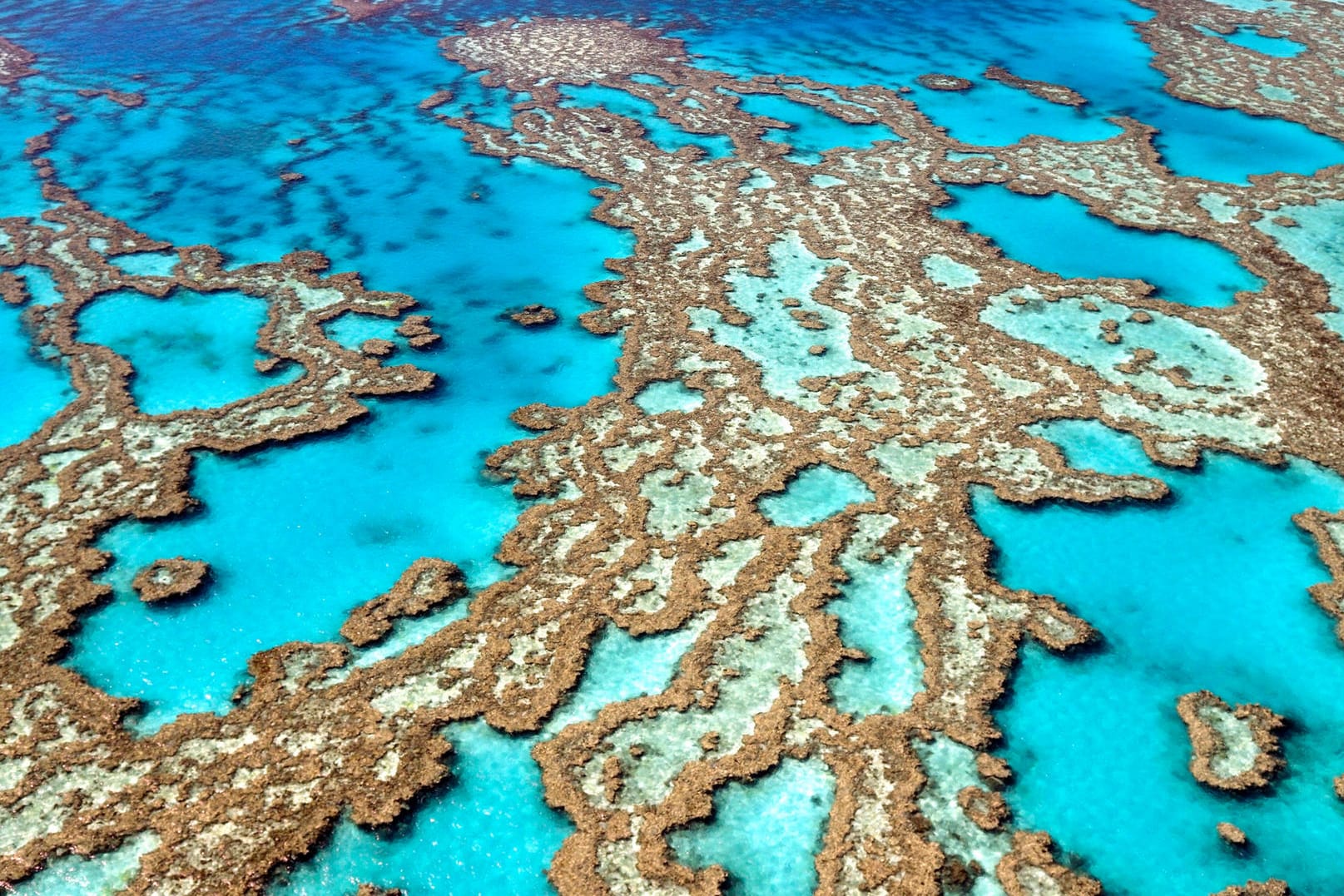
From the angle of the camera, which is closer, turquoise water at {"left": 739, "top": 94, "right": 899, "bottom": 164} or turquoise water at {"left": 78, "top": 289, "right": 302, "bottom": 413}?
turquoise water at {"left": 78, "top": 289, "right": 302, "bottom": 413}

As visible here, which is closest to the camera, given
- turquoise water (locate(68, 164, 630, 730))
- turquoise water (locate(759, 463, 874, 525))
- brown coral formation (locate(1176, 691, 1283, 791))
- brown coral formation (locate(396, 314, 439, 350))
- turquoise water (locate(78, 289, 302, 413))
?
brown coral formation (locate(1176, 691, 1283, 791))

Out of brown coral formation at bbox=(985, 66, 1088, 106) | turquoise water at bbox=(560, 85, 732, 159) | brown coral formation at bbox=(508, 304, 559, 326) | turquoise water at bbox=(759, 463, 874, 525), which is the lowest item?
brown coral formation at bbox=(508, 304, 559, 326)

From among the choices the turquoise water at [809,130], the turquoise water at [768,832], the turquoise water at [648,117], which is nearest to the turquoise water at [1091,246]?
the turquoise water at [809,130]

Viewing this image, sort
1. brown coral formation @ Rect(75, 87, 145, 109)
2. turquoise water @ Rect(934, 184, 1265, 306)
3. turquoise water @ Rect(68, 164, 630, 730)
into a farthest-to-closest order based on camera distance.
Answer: brown coral formation @ Rect(75, 87, 145, 109) < turquoise water @ Rect(934, 184, 1265, 306) < turquoise water @ Rect(68, 164, 630, 730)

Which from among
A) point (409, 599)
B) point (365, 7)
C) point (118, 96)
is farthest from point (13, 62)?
point (409, 599)

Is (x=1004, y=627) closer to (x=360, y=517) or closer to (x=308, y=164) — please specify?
(x=360, y=517)

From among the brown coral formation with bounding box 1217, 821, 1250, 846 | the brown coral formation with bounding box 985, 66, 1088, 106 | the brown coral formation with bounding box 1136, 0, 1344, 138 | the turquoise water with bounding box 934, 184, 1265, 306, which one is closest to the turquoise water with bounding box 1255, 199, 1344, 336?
the turquoise water with bounding box 934, 184, 1265, 306

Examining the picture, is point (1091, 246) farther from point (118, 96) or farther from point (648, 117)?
point (118, 96)

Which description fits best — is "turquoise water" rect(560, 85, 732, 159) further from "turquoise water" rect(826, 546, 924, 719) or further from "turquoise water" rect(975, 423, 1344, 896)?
"turquoise water" rect(826, 546, 924, 719)
